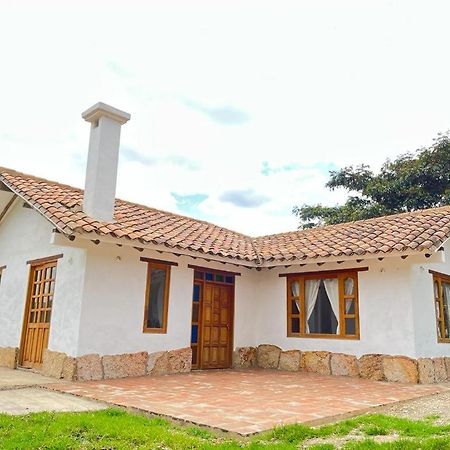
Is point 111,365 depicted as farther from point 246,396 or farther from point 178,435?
point 178,435

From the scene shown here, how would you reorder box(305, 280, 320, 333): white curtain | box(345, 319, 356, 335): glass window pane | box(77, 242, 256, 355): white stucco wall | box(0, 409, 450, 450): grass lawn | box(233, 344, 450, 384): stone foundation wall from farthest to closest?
box(305, 280, 320, 333): white curtain → box(345, 319, 356, 335): glass window pane → box(233, 344, 450, 384): stone foundation wall → box(77, 242, 256, 355): white stucco wall → box(0, 409, 450, 450): grass lawn

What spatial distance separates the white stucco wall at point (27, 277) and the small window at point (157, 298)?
1499mm

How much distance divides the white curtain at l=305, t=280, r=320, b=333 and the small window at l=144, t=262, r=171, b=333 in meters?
3.40

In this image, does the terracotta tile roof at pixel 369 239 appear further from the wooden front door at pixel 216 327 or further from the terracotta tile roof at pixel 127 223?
the wooden front door at pixel 216 327

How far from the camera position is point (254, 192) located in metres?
25.1

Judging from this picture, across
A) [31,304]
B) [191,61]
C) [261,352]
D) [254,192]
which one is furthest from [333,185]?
[31,304]

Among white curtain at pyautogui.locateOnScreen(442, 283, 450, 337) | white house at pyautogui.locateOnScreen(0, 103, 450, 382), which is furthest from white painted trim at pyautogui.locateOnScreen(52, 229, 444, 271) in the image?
white curtain at pyautogui.locateOnScreen(442, 283, 450, 337)

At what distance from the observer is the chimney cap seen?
30.8 feet

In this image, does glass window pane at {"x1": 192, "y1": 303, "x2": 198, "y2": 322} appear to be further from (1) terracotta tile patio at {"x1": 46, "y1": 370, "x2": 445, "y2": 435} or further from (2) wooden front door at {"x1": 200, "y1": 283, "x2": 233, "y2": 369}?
(1) terracotta tile patio at {"x1": 46, "y1": 370, "x2": 445, "y2": 435}

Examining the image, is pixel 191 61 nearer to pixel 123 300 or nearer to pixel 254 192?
pixel 123 300

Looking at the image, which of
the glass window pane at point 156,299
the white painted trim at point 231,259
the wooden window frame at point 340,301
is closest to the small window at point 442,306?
the white painted trim at point 231,259

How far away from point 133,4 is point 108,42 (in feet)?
2.75

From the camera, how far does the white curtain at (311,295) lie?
10.7 metres

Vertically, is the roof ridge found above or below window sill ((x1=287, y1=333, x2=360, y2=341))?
above
